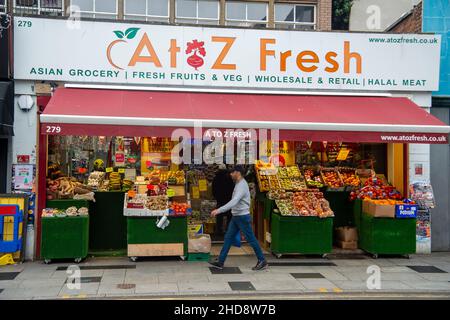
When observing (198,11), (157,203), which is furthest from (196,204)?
(198,11)

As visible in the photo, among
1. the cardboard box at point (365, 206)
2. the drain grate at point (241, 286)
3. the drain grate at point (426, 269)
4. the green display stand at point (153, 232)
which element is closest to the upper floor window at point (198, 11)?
the green display stand at point (153, 232)

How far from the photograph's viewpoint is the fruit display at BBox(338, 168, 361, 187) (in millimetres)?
11727

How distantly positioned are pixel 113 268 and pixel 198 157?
3.72 metres

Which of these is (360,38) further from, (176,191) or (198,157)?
(176,191)

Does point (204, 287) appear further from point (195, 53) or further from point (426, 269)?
point (195, 53)

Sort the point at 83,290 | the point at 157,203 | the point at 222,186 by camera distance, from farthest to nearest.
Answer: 1. the point at 222,186
2. the point at 157,203
3. the point at 83,290

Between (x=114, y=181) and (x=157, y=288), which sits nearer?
(x=157, y=288)

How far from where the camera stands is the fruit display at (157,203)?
9.95 metres

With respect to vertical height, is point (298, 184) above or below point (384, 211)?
above

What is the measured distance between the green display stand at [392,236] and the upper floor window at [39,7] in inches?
342

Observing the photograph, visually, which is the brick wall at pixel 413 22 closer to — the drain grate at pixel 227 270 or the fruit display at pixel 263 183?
the fruit display at pixel 263 183

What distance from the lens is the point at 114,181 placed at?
36.0 ft

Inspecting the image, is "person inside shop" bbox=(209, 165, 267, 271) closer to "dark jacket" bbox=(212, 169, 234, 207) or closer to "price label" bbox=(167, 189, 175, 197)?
"price label" bbox=(167, 189, 175, 197)

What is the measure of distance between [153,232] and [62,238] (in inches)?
68.0
